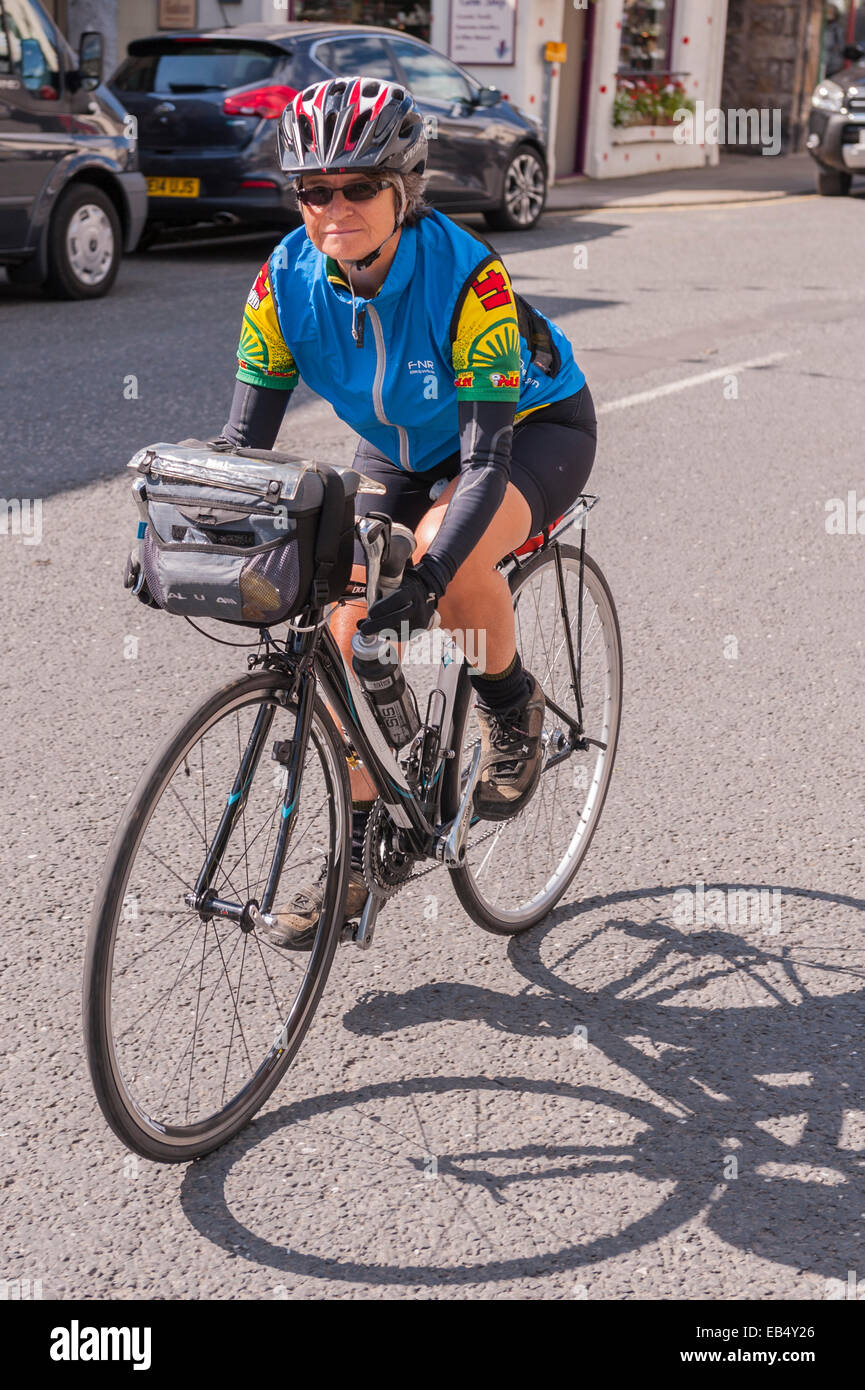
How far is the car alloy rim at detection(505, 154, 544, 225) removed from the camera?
15703 millimetres

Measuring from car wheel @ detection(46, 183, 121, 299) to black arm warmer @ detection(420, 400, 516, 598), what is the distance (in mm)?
8758

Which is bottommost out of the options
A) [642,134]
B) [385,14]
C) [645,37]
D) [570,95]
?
[642,134]

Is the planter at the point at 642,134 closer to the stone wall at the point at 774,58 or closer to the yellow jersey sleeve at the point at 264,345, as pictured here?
the stone wall at the point at 774,58

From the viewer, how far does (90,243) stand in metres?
11.3

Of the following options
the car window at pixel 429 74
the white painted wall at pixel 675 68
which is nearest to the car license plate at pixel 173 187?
the car window at pixel 429 74

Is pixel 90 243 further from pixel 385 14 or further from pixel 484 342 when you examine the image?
pixel 385 14

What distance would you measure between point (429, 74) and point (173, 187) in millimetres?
3199

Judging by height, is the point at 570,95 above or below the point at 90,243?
above

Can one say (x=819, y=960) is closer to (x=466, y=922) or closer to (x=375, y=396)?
(x=466, y=922)

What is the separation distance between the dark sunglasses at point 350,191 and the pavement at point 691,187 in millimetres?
16494

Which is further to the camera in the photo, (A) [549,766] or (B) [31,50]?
(B) [31,50]

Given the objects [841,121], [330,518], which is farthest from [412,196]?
[841,121]

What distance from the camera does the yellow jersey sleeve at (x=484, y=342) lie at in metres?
2.99

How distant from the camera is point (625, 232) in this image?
1641 centimetres
